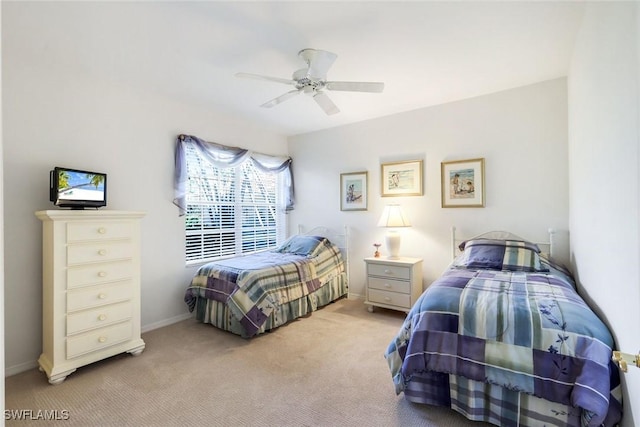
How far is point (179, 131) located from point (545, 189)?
3.88 meters

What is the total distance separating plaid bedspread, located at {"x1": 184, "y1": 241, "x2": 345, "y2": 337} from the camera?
121 inches

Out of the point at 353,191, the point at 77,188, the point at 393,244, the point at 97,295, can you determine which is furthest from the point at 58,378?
the point at 353,191

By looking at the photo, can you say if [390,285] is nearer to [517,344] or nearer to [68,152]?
[517,344]

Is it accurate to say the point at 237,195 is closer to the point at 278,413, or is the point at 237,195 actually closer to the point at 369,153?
the point at 369,153

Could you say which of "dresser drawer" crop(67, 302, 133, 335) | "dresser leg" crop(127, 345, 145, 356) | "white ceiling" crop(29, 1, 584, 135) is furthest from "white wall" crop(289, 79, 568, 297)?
"dresser drawer" crop(67, 302, 133, 335)

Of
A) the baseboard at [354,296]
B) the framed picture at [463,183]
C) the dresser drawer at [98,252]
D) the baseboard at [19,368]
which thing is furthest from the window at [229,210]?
the framed picture at [463,183]

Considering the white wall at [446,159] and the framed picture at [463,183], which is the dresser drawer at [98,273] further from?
the framed picture at [463,183]

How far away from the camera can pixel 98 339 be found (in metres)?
2.58

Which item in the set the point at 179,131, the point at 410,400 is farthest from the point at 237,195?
the point at 410,400

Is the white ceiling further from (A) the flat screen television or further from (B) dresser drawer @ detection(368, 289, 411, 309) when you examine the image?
(B) dresser drawer @ detection(368, 289, 411, 309)

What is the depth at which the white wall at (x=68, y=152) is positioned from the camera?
8.32 feet

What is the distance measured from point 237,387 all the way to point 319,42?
2.57m

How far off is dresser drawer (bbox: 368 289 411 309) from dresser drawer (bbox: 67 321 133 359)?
245 centimetres

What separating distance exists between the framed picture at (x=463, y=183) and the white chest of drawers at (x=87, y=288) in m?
3.16
